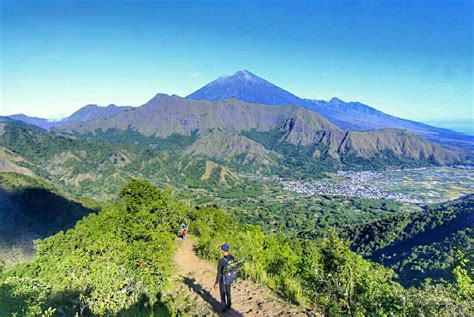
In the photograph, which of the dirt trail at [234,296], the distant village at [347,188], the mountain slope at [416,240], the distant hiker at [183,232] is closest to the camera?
the dirt trail at [234,296]

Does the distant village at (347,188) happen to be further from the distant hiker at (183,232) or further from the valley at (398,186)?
the distant hiker at (183,232)

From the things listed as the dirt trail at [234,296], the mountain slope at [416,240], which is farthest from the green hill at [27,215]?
the mountain slope at [416,240]

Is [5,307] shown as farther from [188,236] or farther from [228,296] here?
[188,236]

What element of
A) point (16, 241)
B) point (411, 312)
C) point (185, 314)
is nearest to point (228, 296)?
point (185, 314)

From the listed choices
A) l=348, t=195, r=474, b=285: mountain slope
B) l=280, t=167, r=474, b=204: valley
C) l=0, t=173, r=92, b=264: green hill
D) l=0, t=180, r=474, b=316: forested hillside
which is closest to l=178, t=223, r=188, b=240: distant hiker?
l=0, t=180, r=474, b=316: forested hillside

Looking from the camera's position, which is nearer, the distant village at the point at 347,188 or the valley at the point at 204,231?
the valley at the point at 204,231

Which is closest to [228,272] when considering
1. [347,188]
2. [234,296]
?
[234,296]
